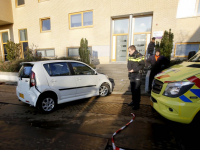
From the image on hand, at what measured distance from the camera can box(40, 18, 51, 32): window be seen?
1340cm

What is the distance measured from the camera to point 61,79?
393cm

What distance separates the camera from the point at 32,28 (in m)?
13.8

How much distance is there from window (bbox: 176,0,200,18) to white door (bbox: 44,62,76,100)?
9.03 meters

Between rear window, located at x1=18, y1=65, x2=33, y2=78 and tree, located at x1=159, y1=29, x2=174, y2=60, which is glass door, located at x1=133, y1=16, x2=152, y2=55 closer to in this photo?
tree, located at x1=159, y1=29, x2=174, y2=60

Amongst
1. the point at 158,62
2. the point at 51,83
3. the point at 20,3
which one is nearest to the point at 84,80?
the point at 51,83

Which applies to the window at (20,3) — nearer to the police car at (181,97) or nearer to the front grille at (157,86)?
the front grille at (157,86)

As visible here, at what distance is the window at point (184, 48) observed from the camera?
28.7 ft

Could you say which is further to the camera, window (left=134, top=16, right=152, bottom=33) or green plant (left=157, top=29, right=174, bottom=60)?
window (left=134, top=16, right=152, bottom=33)

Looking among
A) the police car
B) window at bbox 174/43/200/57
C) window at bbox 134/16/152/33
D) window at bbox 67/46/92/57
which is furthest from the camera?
window at bbox 67/46/92/57

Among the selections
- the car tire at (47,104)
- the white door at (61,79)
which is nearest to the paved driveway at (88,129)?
the car tire at (47,104)

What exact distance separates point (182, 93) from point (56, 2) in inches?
546

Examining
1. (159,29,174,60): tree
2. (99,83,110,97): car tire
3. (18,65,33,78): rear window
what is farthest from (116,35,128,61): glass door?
(18,65,33,78): rear window

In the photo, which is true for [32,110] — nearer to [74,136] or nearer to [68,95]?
[68,95]

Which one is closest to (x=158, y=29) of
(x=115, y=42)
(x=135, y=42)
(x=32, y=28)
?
(x=135, y=42)
